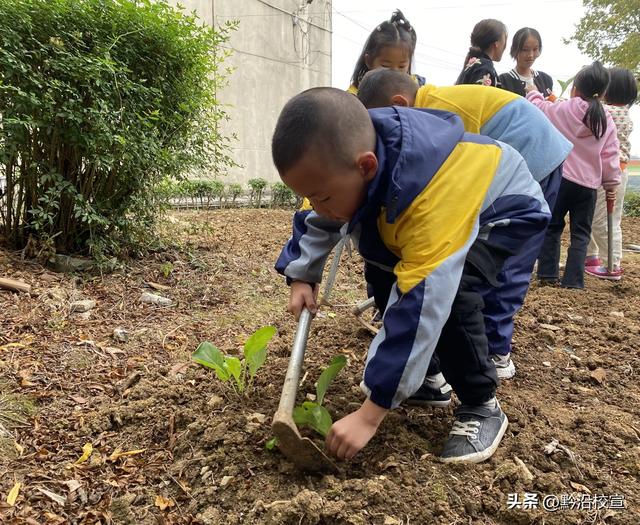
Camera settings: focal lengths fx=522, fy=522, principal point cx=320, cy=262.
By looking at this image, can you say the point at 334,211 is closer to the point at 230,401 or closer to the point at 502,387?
the point at 230,401

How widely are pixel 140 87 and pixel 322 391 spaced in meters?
2.55

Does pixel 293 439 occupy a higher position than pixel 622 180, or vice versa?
pixel 622 180

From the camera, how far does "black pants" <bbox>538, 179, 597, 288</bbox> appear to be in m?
4.18

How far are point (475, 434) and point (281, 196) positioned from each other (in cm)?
837

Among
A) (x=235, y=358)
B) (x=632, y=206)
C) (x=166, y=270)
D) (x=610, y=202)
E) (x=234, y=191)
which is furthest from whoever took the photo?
(x=632, y=206)

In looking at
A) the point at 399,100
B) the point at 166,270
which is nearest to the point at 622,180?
the point at 399,100

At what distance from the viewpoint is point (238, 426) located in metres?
1.83

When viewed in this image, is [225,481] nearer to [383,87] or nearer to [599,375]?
[383,87]

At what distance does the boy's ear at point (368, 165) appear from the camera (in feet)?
4.78

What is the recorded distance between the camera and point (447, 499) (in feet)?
4.97

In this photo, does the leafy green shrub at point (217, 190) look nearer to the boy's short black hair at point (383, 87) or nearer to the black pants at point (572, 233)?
the black pants at point (572, 233)

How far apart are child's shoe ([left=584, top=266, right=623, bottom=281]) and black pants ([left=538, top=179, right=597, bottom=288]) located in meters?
0.57

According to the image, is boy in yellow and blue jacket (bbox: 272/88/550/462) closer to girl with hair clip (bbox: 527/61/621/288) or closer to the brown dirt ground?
the brown dirt ground

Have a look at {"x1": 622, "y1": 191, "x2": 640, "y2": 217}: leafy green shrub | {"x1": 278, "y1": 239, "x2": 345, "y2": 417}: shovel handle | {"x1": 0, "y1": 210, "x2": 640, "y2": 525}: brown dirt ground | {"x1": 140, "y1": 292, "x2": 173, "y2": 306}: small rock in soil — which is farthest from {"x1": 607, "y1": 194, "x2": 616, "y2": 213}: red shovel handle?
{"x1": 622, "y1": 191, "x2": 640, "y2": 217}: leafy green shrub
